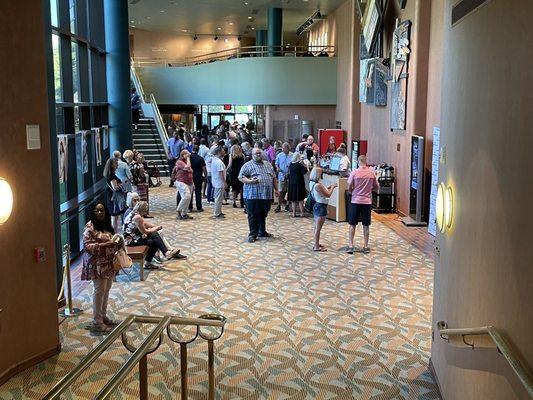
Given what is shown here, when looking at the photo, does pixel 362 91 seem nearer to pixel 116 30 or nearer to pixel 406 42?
pixel 406 42

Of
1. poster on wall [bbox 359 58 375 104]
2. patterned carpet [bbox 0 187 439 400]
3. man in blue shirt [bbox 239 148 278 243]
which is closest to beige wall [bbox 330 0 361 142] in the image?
poster on wall [bbox 359 58 375 104]

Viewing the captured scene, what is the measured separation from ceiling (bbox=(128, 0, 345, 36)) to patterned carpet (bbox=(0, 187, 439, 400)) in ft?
50.1

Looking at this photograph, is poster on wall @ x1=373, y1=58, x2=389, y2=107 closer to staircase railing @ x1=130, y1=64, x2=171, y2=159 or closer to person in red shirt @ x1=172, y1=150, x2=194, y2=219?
person in red shirt @ x1=172, y1=150, x2=194, y2=219

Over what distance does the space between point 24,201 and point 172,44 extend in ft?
112

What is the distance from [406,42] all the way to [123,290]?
8.88m

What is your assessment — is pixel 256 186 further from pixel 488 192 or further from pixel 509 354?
pixel 509 354

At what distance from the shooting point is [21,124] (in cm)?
559

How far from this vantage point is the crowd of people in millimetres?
6727

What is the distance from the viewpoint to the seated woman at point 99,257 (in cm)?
659

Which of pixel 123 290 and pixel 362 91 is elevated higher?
pixel 362 91

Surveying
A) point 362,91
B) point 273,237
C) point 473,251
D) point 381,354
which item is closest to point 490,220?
point 473,251

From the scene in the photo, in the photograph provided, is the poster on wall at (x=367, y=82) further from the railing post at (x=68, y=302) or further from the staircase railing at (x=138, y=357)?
the staircase railing at (x=138, y=357)

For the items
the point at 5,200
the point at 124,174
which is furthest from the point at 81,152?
the point at 5,200

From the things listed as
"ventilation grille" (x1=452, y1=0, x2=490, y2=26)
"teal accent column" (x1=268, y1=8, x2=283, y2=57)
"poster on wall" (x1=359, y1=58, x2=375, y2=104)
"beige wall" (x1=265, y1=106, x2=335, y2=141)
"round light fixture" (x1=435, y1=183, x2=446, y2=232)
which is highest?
"teal accent column" (x1=268, y1=8, x2=283, y2=57)
